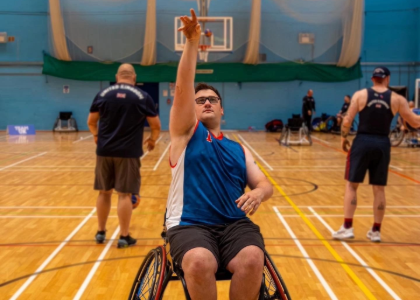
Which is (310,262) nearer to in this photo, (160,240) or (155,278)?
(160,240)

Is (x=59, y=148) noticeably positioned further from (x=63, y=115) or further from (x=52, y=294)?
(x=52, y=294)

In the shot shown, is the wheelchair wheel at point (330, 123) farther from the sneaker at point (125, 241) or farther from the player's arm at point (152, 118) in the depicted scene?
the sneaker at point (125, 241)

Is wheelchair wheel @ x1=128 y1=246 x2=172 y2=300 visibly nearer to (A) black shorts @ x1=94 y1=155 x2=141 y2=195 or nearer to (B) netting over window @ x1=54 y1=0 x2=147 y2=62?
(A) black shorts @ x1=94 y1=155 x2=141 y2=195

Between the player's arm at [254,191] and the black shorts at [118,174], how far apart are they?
1.99 meters

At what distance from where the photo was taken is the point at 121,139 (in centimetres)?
485

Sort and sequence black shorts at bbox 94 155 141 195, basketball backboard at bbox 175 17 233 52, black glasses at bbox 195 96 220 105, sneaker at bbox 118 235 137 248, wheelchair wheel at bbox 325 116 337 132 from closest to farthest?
black glasses at bbox 195 96 220 105, black shorts at bbox 94 155 141 195, sneaker at bbox 118 235 137 248, basketball backboard at bbox 175 17 233 52, wheelchair wheel at bbox 325 116 337 132

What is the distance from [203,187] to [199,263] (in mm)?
Answer: 490

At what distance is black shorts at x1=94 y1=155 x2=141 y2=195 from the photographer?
484 cm

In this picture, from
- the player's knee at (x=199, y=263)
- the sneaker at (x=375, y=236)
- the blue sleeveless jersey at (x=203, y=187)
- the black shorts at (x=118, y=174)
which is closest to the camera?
the player's knee at (x=199, y=263)

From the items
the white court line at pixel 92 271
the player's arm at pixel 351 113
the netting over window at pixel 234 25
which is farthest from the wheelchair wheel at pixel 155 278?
the netting over window at pixel 234 25

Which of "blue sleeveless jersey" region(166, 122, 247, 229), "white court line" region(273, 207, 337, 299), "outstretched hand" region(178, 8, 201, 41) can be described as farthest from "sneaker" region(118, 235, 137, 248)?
"outstretched hand" region(178, 8, 201, 41)

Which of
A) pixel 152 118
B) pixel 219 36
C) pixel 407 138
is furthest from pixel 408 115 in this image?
pixel 219 36

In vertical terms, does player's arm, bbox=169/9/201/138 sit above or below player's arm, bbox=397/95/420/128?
above

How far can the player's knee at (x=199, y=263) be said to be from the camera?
246 centimetres
